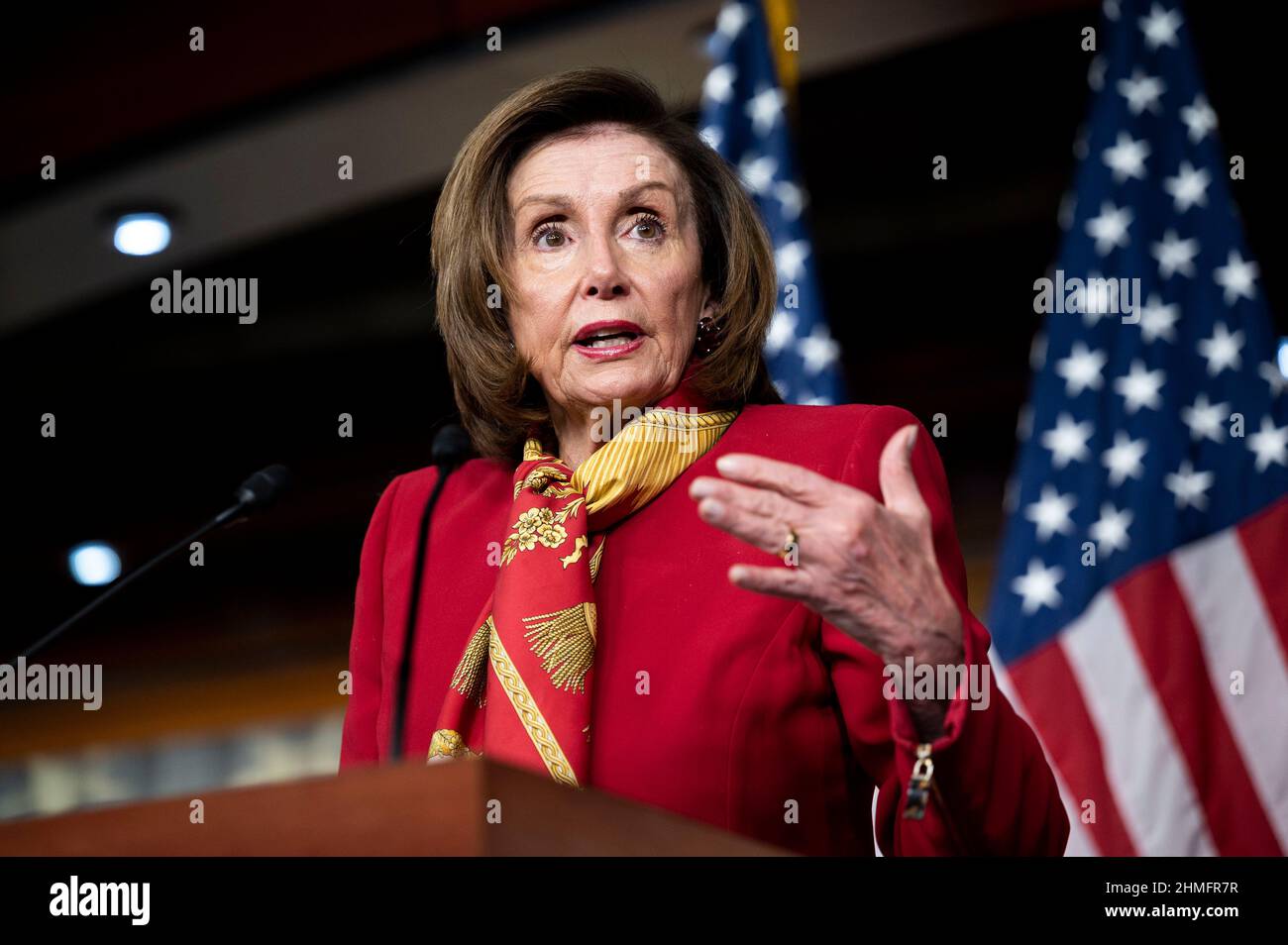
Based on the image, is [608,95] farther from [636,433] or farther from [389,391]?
[389,391]

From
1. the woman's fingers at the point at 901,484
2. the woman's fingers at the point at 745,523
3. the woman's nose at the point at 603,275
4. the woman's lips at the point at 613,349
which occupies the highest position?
the woman's nose at the point at 603,275

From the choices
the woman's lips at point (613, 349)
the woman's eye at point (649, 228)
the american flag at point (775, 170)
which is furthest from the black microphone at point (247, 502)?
the american flag at point (775, 170)

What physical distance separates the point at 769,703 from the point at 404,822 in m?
0.72

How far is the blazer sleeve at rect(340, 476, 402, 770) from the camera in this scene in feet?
6.16

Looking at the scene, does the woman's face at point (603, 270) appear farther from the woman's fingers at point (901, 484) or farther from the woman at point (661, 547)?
the woman's fingers at point (901, 484)

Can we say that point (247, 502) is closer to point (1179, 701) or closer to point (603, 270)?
point (603, 270)

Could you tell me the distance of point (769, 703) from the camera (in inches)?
62.0

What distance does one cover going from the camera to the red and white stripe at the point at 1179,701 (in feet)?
9.01

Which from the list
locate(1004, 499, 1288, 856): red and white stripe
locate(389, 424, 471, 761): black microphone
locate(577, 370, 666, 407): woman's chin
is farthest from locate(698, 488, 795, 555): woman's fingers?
locate(1004, 499, 1288, 856): red and white stripe

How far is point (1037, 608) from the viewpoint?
299cm

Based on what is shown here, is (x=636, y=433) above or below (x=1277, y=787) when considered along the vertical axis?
above

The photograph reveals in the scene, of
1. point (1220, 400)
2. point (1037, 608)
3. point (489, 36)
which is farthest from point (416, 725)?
point (489, 36)

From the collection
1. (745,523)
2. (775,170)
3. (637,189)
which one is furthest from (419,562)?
(775,170)
